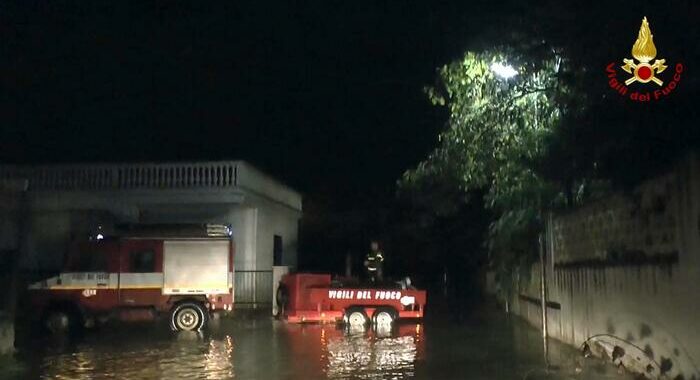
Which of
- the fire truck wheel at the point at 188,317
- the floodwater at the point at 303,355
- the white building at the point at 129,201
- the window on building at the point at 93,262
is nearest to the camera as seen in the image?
the floodwater at the point at 303,355

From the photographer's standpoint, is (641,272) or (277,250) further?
(277,250)

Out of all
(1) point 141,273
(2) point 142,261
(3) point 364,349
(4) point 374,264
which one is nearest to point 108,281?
(1) point 141,273

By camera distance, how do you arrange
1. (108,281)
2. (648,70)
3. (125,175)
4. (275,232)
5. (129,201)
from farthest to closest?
(275,232) → (125,175) → (129,201) → (108,281) → (648,70)

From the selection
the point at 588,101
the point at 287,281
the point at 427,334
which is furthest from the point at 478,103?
the point at 287,281

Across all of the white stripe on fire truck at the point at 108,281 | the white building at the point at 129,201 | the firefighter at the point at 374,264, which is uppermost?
the white building at the point at 129,201

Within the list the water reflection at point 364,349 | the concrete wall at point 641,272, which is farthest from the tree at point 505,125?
the water reflection at point 364,349

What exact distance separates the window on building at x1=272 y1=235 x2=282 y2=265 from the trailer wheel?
8.87 metres

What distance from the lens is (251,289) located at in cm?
2541

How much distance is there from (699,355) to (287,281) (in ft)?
44.5

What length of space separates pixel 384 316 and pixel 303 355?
5.94 metres

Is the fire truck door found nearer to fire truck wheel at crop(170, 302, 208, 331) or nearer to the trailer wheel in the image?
fire truck wheel at crop(170, 302, 208, 331)

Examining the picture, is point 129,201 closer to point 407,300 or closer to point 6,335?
point 407,300

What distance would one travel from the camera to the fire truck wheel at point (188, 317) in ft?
65.0

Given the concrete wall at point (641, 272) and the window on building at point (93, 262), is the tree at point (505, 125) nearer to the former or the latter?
the concrete wall at point (641, 272)
